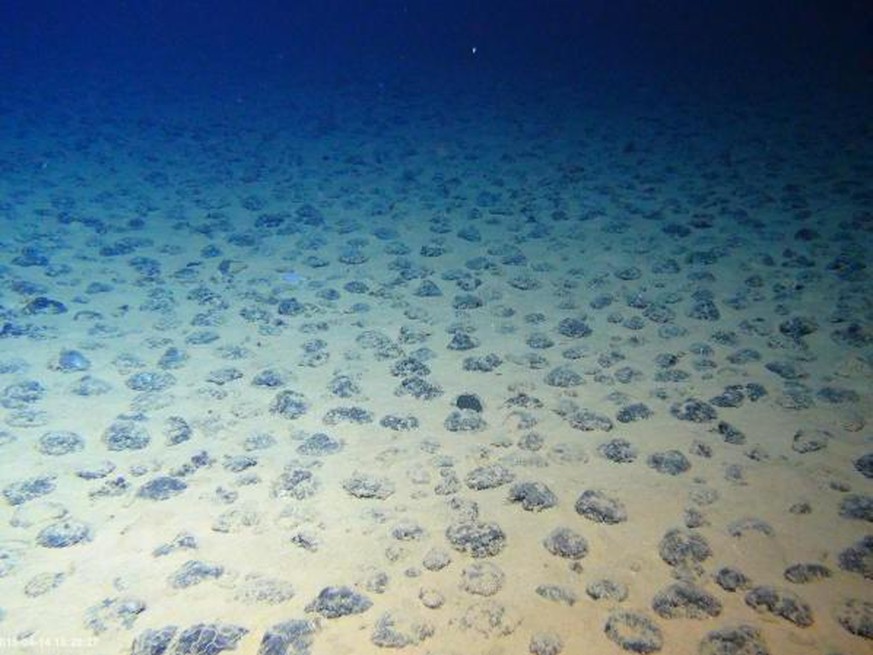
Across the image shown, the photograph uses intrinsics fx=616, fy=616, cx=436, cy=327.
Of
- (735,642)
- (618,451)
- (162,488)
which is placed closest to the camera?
(735,642)

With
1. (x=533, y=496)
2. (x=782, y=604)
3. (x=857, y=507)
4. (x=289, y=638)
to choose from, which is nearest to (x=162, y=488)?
(x=289, y=638)

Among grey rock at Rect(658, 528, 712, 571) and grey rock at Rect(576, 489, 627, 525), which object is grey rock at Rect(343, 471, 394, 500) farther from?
grey rock at Rect(658, 528, 712, 571)

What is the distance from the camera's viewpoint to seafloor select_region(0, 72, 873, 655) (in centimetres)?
273

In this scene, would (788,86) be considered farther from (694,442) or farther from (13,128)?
(13,128)

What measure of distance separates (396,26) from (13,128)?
60.5 ft

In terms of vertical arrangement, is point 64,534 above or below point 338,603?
above

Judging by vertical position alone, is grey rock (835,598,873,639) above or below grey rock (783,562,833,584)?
below

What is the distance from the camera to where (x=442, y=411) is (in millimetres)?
4055

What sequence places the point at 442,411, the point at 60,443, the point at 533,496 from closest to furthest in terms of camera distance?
1. the point at 533,496
2. the point at 60,443
3. the point at 442,411

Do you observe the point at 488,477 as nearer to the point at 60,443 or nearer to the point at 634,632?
the point at 634,632

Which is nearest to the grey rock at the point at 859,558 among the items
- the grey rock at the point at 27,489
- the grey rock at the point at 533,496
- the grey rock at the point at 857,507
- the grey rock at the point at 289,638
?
the grey rock at the point at 857,507

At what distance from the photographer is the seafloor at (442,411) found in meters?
2.73

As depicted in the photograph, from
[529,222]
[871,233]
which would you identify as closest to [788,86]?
[871,233]

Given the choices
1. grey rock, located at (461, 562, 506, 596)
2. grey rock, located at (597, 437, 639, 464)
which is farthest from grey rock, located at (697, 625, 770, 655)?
grey rock, located at (597, 437, 639, 464)
